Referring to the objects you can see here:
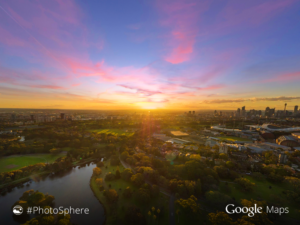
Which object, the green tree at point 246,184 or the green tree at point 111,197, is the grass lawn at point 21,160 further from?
the green tree at point 246,184

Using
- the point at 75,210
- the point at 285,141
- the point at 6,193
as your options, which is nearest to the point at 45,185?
the point at 6,193

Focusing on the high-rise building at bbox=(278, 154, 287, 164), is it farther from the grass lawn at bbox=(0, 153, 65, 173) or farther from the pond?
the grass lawn at bbox=(0, 153, 65, 173)

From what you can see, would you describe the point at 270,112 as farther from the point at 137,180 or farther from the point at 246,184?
the point at 137,180

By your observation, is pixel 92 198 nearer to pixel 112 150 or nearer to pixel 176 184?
pixel 176 184

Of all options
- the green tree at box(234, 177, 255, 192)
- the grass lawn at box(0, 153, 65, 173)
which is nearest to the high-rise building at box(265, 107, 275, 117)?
the green tree at box(234, 177, 255, 192)

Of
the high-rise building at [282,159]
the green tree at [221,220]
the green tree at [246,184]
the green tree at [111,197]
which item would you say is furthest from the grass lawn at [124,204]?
the high-rise building at [282,159]

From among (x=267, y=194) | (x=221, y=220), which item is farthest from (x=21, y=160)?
(x=267, y=194)
